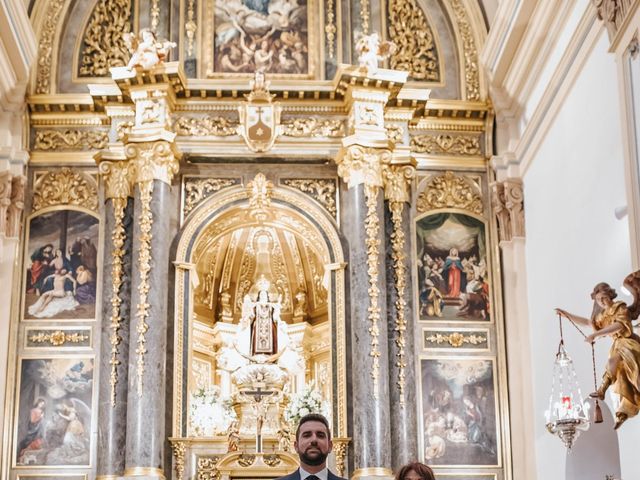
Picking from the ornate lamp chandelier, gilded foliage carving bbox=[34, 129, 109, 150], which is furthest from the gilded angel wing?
gilded foliage carving bbox=[34, 129, 109, 150]

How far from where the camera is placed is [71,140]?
741 inches

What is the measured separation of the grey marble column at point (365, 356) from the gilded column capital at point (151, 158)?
8.93 ft

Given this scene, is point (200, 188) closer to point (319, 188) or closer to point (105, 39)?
point (319, 188)

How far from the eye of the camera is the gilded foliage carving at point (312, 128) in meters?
18.6

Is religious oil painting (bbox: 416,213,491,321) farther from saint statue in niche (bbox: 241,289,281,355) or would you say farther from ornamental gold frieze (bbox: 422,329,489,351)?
saint statue in niche (bbox: 241,289,281,355)

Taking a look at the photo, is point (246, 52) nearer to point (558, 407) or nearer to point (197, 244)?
point (197, 244)

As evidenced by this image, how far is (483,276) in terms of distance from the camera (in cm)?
1858

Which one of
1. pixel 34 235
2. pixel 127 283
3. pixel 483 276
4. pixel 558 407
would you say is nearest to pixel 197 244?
pixel 127 283

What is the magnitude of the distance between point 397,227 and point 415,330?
154cm

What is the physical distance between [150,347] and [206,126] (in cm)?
357

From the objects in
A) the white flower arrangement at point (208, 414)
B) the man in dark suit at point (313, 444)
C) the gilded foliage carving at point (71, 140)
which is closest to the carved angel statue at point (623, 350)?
the man in dark suit at point (313, 444)

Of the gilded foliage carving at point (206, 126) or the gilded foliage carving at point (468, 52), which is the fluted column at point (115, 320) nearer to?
the gilded foliage carving at point (206, 126)

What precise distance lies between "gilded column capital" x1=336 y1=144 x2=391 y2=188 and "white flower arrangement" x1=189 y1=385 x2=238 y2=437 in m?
3.78

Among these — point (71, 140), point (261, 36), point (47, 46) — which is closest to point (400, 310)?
point (261, 36)
